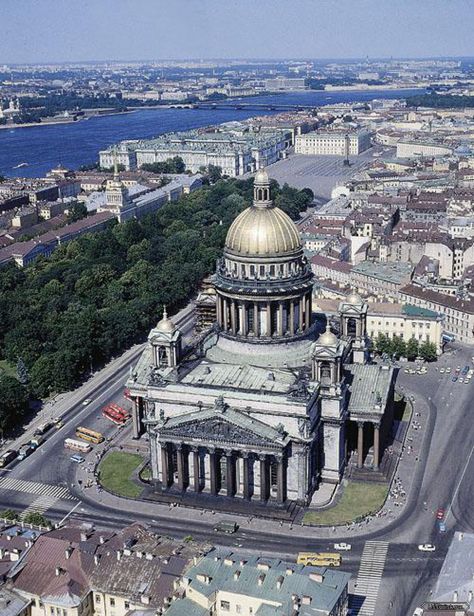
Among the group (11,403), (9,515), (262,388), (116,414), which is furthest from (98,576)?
(11,403)

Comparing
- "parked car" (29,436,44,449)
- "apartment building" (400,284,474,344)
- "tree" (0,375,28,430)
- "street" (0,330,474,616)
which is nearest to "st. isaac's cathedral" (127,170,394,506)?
"street" (0,330,474,616)

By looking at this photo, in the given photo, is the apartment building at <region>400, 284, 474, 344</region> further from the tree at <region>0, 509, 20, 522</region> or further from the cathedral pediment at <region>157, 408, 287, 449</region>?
the tree at <region>0, 509, 20, 522</region>

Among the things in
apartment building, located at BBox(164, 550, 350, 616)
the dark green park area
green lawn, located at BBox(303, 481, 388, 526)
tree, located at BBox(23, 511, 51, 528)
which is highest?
apartment building, located at BBox(164, 550, 350, 616)

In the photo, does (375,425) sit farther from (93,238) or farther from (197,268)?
(93,238)

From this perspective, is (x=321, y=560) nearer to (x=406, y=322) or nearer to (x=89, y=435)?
(x=89, y=435)

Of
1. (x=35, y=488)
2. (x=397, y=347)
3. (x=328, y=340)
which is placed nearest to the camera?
(x=328, y=340)

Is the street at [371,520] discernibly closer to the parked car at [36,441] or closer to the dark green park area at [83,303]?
the parked car at [36,441]

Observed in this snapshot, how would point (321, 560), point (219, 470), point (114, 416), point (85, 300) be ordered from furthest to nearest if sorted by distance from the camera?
point (85, 300)
point (114, 416)
point (219, 470)
point (321, 560)
